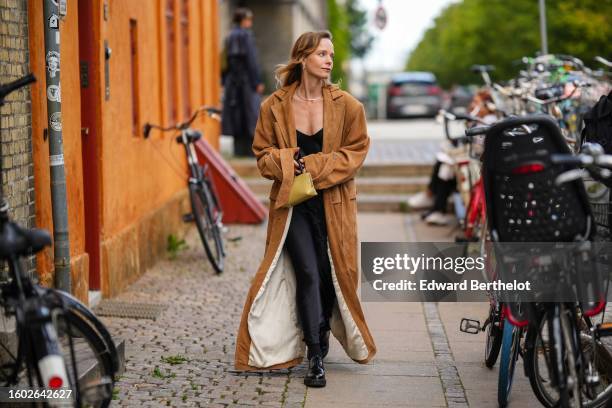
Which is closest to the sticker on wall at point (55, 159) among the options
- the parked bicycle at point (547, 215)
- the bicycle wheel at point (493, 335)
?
the bicycle wheel at point (493, 335)

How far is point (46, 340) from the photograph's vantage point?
4.33 meters

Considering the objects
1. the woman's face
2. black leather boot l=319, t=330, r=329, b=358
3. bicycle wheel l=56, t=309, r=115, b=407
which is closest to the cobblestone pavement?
black leather boot l=319, t=330, r=329, b=358

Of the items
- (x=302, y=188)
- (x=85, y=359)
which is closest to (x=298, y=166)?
(x=302, y=188)

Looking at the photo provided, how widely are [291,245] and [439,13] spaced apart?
330ft

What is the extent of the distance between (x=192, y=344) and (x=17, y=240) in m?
2.85

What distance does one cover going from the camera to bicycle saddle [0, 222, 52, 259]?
4.30 m

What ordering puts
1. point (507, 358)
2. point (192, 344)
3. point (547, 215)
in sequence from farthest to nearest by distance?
point (192, 344) → point (507, 358) → point (547, 215)

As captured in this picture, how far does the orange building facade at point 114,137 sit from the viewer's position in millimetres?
7316

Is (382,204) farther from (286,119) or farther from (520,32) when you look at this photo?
(520,32)

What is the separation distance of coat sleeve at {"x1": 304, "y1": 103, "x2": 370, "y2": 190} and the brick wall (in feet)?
5.51

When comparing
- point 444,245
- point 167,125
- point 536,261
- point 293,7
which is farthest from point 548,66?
point 293,7

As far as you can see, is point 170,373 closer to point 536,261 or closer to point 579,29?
point 536,261

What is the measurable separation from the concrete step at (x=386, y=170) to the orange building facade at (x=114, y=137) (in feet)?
9.01

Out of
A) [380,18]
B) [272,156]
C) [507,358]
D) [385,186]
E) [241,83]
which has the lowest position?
[385,186]
